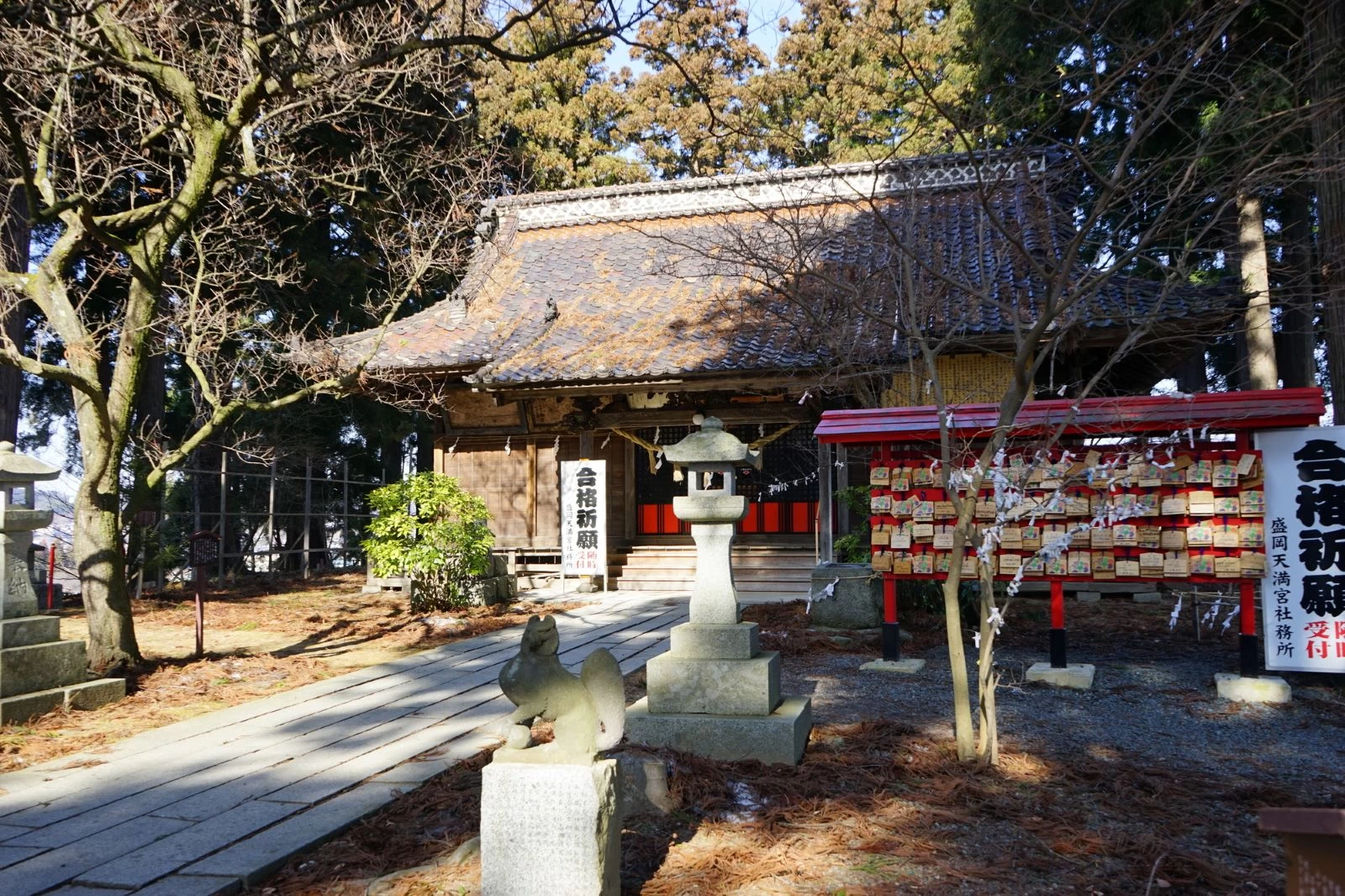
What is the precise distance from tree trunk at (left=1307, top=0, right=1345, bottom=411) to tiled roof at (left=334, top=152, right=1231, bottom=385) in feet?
5.19

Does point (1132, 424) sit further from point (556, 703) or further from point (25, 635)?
point (25, 635)

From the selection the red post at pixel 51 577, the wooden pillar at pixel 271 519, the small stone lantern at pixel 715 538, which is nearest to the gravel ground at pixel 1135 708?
the small stone lantern at pixel 715 538

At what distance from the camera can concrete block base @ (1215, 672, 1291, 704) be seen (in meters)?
6.53

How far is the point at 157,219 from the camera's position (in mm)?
7582

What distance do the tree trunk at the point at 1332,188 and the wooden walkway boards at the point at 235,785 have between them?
22.6 feet

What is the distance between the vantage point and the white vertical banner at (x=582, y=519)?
553 inches

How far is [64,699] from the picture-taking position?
21.4 ft

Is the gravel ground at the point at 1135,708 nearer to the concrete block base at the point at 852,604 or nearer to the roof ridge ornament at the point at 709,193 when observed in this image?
the concrete block base at the point at 852,604

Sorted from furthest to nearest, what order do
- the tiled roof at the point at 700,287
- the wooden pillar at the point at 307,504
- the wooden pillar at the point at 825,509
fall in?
the wooden pillar at the point at 307,504 < the wooden pillar at the point at 825,509 < the tiled roof at the point at 700,287

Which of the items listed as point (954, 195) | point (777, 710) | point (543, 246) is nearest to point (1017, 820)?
point (777, 710)

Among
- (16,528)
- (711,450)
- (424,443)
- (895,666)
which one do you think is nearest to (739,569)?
(895,666)

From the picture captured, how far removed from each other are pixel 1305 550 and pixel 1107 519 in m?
1.37

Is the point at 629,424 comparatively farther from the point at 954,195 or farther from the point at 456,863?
the point at 456,863

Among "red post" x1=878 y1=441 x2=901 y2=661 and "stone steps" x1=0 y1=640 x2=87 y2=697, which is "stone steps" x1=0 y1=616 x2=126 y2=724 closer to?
"stone steps" x1=0 y1=640 x2=87 y2=697
